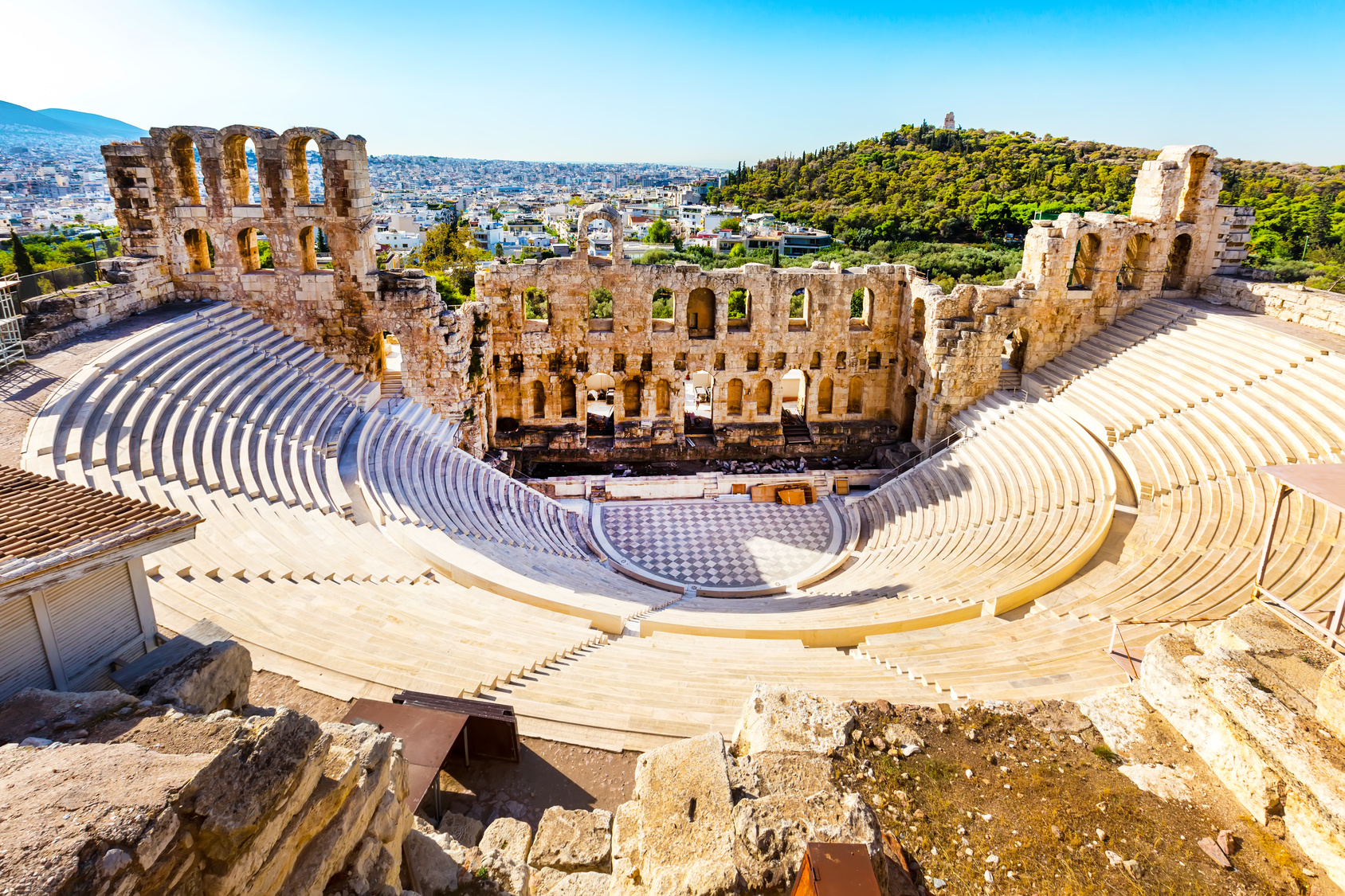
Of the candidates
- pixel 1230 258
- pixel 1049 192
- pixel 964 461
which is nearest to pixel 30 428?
pixel 964 461

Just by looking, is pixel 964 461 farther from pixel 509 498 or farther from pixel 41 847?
pixel 41 847

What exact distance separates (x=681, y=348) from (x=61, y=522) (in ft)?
61.9

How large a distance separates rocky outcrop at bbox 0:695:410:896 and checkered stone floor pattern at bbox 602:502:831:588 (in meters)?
12.7

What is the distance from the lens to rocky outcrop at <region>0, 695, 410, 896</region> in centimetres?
348

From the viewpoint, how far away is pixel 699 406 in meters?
29.3

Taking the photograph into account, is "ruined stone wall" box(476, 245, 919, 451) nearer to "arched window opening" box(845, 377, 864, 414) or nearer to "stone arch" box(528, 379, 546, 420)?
"stone arch" box(528, 379, 546, 420)

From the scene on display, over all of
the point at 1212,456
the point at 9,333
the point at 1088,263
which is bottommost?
the point at 1212,456

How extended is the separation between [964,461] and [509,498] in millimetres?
11958

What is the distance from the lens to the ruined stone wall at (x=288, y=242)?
1903cm

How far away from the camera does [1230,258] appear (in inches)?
890

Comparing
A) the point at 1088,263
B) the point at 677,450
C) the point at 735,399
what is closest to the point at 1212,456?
the point at 1088,263

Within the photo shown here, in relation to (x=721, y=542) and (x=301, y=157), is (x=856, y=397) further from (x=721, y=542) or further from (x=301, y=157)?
(x=301, y=157)

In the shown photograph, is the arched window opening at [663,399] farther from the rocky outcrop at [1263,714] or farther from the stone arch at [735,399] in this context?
the rocky outcrop at [1263,714]

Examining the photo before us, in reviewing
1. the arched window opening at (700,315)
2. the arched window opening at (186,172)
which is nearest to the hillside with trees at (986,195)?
the arched window opening at (700,315)
